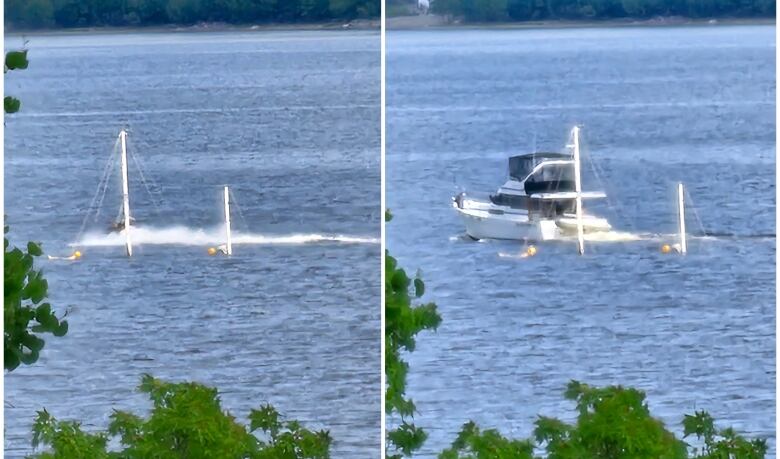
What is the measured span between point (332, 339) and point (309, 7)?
3.19ft

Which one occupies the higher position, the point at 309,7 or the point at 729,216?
the point at 309,7

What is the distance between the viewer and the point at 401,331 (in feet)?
22.2

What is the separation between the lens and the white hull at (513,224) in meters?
6.70

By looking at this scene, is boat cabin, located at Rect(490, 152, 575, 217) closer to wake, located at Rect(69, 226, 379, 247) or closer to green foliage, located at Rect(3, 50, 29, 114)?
wake, located at Rect(69, 226, 379, 247)

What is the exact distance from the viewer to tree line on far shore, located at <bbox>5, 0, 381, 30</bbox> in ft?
21.9

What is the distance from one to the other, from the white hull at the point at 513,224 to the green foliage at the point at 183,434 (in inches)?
30.0

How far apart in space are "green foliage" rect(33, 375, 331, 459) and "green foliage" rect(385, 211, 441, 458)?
0.74 ft

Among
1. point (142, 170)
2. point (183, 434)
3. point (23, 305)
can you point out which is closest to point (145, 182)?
point (142, 170)

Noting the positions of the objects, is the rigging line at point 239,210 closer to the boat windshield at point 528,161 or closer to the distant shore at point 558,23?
the distant shore at point 558,23

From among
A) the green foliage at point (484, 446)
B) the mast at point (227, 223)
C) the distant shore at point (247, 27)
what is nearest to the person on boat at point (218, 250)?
the mast at point (227, 223)

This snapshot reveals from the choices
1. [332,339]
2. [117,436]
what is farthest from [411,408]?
[117,436]

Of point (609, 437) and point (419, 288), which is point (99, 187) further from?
point (609, 437)

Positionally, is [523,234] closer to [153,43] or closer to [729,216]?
[729,216]

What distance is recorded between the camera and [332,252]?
22.2 ft
